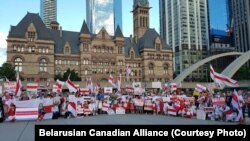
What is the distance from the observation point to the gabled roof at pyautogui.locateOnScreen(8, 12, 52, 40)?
86.2m

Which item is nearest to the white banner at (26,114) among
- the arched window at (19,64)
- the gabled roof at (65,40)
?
the arched window at (19,64)

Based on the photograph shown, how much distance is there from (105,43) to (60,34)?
14566 mm

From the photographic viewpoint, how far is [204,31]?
19300 cm

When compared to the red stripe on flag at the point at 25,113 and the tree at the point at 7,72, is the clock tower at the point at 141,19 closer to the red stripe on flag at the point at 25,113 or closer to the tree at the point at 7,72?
the tree at the point at 7,72

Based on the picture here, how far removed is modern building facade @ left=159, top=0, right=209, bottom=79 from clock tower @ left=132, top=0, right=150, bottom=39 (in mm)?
58273

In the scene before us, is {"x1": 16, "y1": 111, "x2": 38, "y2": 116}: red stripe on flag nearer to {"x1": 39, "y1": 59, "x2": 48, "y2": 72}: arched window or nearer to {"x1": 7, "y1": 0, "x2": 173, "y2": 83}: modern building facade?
{"x1": 7, "y1": 0, "x2": 173, "y2": 83}: modern building facade

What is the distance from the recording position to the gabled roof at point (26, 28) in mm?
86250

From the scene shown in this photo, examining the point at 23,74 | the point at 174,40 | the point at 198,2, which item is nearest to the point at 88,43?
the point at 23,74

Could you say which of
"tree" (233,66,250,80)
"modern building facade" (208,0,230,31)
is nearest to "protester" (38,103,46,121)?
"tree" (233,66,250,80)

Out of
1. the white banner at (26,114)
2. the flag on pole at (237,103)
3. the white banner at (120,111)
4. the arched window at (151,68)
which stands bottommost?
the white banner at (120,111)

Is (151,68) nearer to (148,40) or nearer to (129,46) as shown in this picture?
(148,40)

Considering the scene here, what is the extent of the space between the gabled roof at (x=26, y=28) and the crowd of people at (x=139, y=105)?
62.7 meters

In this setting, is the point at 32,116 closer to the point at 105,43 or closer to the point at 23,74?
the point at 23,74

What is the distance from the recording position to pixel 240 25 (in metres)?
156
